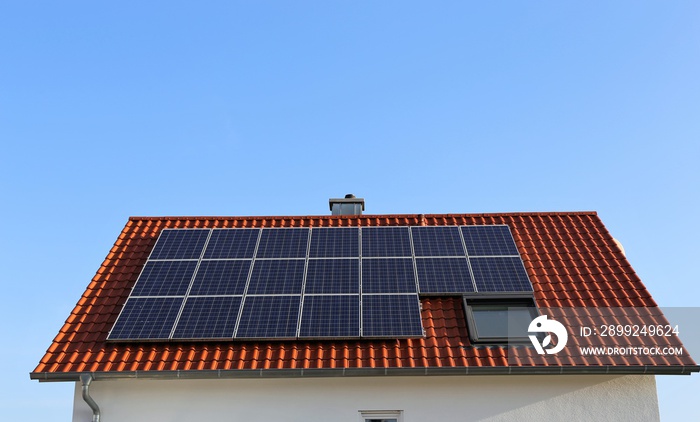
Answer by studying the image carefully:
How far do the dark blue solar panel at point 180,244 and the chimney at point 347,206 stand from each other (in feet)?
11.2

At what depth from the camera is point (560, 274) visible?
13227 mm

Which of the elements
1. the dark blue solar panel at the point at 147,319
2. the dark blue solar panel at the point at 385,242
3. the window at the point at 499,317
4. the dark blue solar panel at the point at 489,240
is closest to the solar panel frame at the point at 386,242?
the dark blue solar panel at the point at 385,242

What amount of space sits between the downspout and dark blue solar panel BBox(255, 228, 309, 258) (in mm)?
4014

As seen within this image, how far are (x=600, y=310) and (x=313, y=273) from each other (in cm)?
518

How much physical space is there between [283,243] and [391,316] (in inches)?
131

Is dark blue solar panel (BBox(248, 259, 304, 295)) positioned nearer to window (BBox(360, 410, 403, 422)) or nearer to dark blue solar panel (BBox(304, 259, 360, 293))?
dark blue solar panel (BBox(304, 259, 360, 293))

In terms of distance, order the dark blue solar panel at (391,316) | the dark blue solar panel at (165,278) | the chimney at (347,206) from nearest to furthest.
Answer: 1. the dark blue solar panel at (391,316)
2. the dark blue solar panel at (165,278)
3. the chimney at (347,206)

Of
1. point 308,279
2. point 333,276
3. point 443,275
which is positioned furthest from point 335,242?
point 443,275

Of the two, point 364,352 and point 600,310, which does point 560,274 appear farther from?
point 364,352

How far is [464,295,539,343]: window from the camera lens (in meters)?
11.4

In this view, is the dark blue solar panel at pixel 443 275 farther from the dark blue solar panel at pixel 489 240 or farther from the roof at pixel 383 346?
the dark blue solar panel at pixel 489 240

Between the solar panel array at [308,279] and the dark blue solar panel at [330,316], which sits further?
the solar panel array at [308,279]

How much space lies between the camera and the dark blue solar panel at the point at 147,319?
11.4 metres

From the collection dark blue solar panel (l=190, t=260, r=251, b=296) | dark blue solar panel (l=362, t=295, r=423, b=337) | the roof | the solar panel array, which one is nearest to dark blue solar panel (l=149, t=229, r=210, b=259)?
the solar panel array
